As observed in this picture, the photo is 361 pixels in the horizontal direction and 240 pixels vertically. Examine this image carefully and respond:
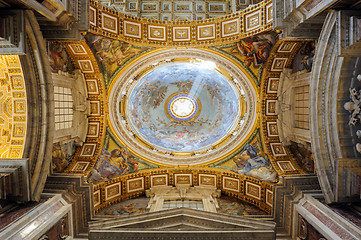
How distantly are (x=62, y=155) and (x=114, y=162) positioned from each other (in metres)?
2.74

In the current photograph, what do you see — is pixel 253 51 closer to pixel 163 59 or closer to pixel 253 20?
pixel 253 20

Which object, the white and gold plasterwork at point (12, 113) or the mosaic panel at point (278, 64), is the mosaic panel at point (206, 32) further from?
the white and gold plasterwork at point (12, 113)

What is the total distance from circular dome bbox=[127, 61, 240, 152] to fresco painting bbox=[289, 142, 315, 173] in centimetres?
362

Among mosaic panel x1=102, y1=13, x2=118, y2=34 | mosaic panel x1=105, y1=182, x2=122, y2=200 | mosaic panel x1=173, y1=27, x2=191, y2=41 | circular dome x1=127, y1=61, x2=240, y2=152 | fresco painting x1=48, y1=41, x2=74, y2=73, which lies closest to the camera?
fresco painting x1=48, y1=41, x2=74, y2=73

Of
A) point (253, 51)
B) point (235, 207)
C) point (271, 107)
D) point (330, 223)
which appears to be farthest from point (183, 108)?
point (330, 223)

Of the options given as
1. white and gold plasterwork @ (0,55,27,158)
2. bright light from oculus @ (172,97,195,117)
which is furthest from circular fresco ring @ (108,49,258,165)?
bright light from oculus @ (172,97,195,117)

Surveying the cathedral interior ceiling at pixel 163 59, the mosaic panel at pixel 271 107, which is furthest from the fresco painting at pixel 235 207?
the mosaic panel at pixel 271 107

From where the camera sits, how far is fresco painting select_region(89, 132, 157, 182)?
13.6 m

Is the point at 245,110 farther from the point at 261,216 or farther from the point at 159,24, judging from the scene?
the point at 159,24

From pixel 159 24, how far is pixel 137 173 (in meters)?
8.08

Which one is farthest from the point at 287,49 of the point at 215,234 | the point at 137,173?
the point at 137,173

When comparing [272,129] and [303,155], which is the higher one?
[272,129]

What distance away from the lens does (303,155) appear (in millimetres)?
13094

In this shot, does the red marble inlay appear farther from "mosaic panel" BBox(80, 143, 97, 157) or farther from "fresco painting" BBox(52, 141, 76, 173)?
"fresco painting" BBox(52, 141, 76, 173)
